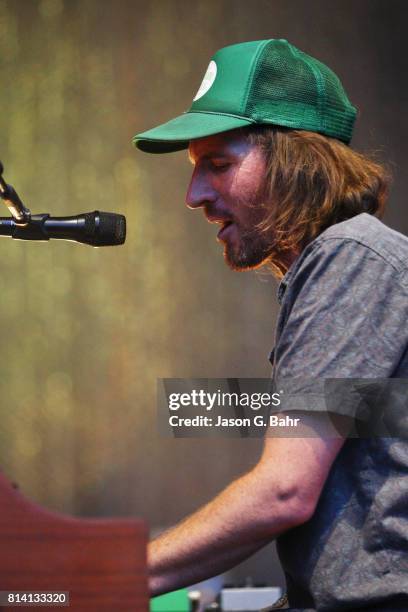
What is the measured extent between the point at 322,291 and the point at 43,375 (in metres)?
2.27

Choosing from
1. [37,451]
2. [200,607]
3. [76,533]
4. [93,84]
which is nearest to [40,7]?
[93,84]

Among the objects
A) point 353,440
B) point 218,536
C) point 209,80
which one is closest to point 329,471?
point 353,440

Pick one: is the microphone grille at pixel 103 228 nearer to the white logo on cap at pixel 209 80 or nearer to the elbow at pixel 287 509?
the white logo on cap at pixel 209 80

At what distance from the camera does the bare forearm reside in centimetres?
94

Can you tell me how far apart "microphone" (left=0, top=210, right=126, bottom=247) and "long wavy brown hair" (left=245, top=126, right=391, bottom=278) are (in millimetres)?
230

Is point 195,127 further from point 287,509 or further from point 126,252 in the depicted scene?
point 126,252

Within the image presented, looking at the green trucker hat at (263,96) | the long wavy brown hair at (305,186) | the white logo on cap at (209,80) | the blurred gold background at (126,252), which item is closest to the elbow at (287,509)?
the long wavy brown hair at (305,186)

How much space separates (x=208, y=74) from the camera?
4.61 feet

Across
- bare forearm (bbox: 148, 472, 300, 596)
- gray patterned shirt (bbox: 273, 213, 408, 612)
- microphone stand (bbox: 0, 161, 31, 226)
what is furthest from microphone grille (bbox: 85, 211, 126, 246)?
bare forearm (bbox: 148, 472, 300, 596)

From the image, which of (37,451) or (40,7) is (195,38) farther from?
(37,451)

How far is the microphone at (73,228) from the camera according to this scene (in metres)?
1.22

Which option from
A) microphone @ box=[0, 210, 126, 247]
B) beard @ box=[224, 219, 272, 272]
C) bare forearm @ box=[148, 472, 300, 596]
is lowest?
bare forearm @ box=[148, 472, 300, 596]

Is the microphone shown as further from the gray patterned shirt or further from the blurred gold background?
the blurred gold background

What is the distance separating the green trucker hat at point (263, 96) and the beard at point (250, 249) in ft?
0.56
